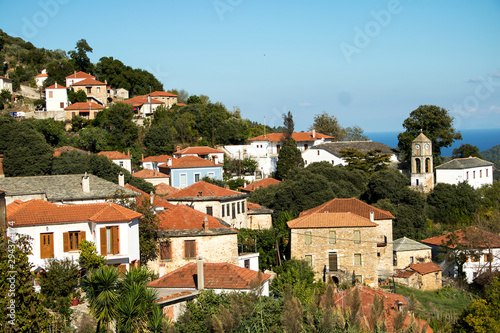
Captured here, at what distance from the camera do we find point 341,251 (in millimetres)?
31469

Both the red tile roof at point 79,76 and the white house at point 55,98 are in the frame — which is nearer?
the white house at point 55,98

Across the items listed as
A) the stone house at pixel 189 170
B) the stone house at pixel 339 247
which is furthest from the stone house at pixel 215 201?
the stone house at pixel 189 170

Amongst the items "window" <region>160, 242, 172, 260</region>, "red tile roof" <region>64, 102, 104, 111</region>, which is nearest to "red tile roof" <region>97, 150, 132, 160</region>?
"red tile roof" <region>64, 102, 104, 111</region>

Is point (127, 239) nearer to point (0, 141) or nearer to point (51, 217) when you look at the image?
point (51, 217)

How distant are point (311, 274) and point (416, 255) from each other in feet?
34.7

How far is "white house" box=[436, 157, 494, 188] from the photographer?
178 feet

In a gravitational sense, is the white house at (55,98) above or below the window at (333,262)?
above

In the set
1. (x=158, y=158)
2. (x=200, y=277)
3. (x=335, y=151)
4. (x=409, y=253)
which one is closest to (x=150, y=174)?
(x=158, y=158)

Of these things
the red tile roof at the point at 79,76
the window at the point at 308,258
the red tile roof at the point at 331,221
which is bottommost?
the window at the point at 308,258

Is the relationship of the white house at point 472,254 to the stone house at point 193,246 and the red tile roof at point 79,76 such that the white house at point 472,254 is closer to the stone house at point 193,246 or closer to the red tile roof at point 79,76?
the stone house at point 193,246

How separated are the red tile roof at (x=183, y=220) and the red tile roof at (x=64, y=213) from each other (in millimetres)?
2553

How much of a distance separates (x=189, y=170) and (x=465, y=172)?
26.2 metres

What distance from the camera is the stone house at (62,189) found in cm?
2873

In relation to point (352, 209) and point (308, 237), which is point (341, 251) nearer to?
point (308, 237)
